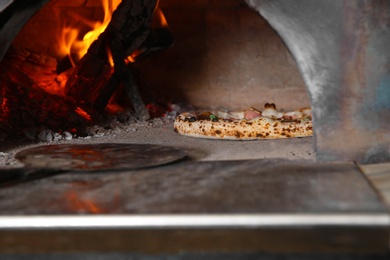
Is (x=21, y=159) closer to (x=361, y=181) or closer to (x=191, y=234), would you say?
(x=191, y=234)

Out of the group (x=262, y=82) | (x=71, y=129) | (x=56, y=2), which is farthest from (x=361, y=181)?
(x=56, y=2)

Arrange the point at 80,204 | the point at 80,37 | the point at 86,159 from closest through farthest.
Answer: the point at 80,204
the point at 86,159
the point at 80,37

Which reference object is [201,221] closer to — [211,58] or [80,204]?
[80,204]

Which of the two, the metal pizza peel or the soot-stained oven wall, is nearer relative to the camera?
the metal pizza peel

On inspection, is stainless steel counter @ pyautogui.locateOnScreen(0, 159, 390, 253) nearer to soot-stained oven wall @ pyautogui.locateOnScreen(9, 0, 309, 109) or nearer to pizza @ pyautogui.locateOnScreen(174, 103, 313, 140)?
pizza @ pyautogui.locateOnScreen(174, 103, 313, 140)

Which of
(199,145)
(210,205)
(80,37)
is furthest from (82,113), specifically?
(210,205)

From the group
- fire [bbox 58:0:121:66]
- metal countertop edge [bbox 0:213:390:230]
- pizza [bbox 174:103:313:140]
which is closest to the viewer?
metal countertop edge [bbox 0:213:390:230]

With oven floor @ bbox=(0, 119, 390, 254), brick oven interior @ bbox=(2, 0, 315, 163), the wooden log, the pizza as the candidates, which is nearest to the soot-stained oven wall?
brick oven interior @ bbox=(2, 0, 315, 163)
